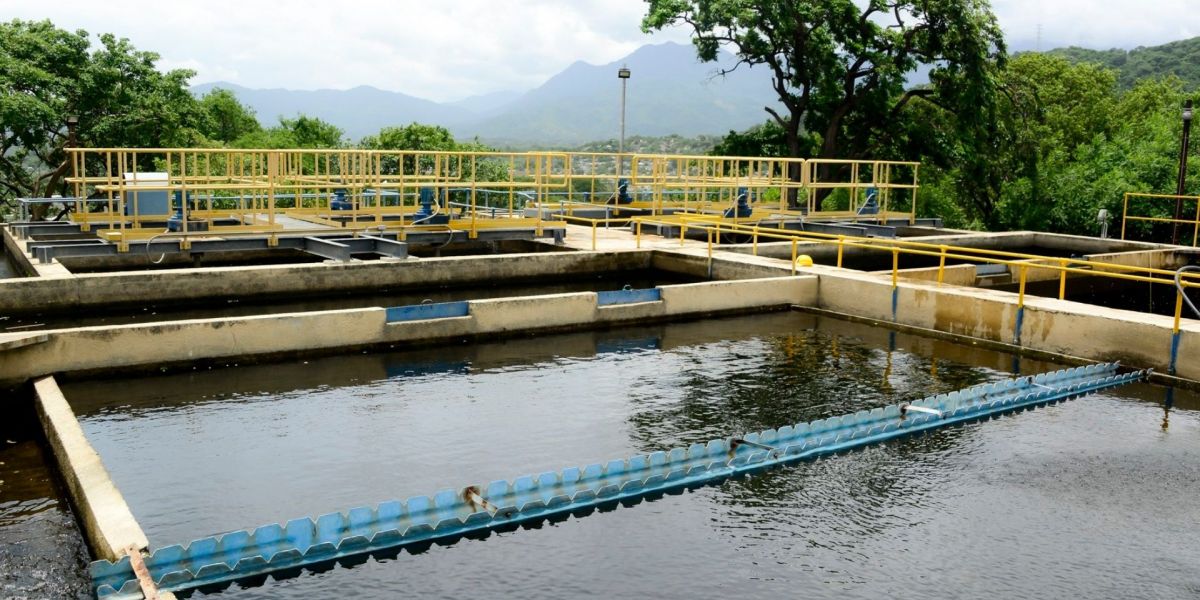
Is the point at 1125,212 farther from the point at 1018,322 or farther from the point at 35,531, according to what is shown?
the point at 35,531

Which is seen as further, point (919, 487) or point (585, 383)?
point (585, 383)

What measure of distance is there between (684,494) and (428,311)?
6.68 m

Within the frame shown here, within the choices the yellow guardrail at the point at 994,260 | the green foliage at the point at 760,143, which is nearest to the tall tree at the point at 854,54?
the green foliage at the point at 760,143

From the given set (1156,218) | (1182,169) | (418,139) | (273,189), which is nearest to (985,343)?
(273,189)

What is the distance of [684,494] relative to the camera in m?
8.77

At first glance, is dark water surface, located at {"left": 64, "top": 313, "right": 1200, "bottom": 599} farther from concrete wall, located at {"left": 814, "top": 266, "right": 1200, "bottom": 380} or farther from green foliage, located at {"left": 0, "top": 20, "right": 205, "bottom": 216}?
green foliage, located at {"left": 0, "top": 20, "right": 205, "bottom": 216}

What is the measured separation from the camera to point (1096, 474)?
30.7 feet

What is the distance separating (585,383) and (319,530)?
540 cm

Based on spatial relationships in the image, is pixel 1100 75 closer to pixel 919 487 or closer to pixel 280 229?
pixel 280 229

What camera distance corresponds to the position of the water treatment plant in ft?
23.7

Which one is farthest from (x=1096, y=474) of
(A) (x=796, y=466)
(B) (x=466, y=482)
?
(B) (x=466, y=482)

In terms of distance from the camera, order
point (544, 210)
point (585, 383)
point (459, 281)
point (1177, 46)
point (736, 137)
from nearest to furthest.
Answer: point (585, 383)
point (459, 281)
point (544, 210)
point (736, 137)
point (1177, 46)

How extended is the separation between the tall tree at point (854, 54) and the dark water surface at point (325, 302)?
1665cm

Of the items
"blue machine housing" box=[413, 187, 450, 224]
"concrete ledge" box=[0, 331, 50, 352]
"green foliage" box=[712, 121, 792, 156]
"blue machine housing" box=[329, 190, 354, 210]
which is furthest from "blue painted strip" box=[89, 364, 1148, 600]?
"green foliage" box=[712, 121, 792, 156]
